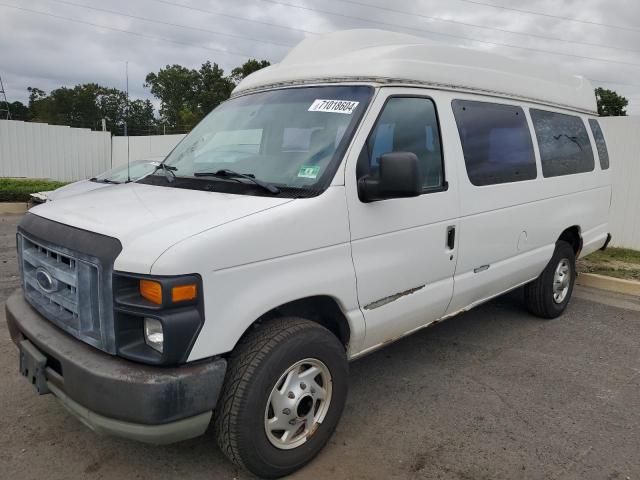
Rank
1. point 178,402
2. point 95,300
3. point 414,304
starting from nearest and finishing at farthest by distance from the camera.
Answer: point 178,402 → point 95,300 → point 414,304

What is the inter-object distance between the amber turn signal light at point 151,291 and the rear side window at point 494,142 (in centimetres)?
251

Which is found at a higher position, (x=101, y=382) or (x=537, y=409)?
(x=101, y=382)

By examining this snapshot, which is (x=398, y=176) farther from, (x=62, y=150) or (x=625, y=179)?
(x=62, y=150)

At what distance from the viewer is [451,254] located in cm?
373

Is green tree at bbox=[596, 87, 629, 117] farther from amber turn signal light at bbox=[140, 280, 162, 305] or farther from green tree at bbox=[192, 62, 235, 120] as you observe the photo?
amber turn signal light at bbox=[140, 280, 162, 305]

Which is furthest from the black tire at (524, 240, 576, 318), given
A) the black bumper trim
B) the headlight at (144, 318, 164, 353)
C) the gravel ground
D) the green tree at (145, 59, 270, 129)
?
the green tree at (145, 59, 270, 129)

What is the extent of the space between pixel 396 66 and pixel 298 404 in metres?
2.16

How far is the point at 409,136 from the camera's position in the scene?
3.45 m

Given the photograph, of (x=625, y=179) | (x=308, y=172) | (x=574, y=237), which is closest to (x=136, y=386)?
(x=308, y=172)

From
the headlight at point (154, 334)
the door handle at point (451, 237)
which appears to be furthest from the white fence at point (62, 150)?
the headlight at point (154, 334)

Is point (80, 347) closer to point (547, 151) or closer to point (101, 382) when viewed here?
point (101, 382)

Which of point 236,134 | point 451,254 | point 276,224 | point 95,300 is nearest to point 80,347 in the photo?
point 95,300

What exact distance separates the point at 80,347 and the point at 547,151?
4.28 m

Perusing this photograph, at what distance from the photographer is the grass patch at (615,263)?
6953 mm
